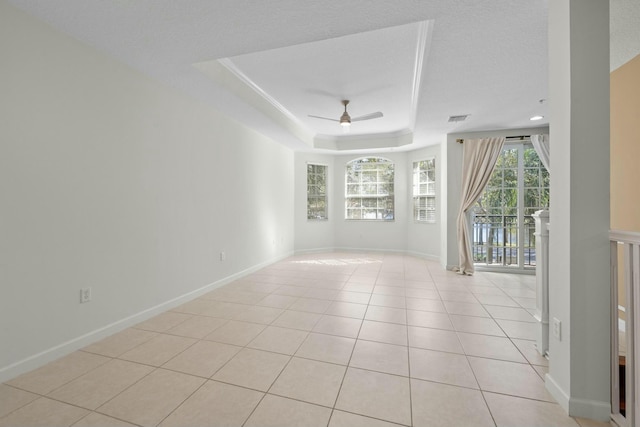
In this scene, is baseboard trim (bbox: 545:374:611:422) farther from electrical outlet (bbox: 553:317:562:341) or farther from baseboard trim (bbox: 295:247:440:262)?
baseboard trim (bbox: 295:247:440:262)

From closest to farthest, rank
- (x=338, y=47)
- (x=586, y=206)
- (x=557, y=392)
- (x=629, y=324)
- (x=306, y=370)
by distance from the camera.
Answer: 1. (x=629, y=324)
2. (x=586, y=206)
3. (x=557, y=392)
4. (x=306, y=370)
5. (x=338, y=47)

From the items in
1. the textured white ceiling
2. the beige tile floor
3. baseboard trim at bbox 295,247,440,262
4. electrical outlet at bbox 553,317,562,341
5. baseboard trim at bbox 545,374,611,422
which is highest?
the textured white ceiling

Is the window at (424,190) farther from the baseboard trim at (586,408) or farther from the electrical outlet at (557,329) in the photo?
the baseboard trim at (586,408)

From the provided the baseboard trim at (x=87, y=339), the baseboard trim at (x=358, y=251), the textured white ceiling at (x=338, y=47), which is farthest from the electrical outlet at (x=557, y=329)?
the baseboard trim at (x=358, y=251)

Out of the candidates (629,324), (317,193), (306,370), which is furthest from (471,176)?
(306,370)

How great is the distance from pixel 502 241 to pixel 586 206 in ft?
13.3

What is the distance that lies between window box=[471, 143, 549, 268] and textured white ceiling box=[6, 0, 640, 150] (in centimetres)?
104

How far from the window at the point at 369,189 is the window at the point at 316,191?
60cm

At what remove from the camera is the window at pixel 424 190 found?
616cm

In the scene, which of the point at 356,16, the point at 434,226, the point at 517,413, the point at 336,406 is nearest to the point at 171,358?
the point at 336,406

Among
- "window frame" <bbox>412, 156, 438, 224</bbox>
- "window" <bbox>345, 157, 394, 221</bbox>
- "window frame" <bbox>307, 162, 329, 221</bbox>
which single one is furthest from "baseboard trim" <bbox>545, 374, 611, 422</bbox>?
"window frame" <bbox>307, 162, 329, 221</bbox>

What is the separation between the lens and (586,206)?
5.08 feet

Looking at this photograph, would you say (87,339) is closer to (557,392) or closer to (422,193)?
(557,392)

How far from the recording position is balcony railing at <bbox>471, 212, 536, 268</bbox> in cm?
495
